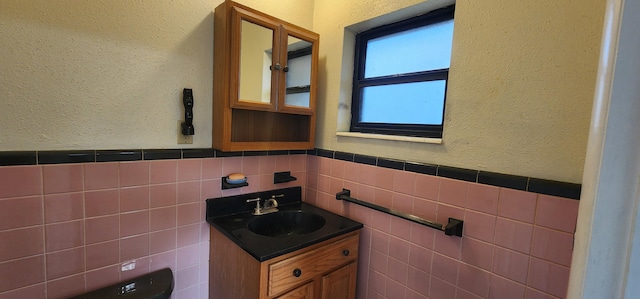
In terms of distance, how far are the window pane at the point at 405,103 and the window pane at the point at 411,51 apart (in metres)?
0.09

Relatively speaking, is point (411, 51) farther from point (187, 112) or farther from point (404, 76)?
point (187, 112)

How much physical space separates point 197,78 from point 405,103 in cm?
111

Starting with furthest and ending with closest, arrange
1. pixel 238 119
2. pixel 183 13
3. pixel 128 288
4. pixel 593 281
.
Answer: pixel 238 119 → pixel 183 13 → pixel 128 288 → pixel 593 281

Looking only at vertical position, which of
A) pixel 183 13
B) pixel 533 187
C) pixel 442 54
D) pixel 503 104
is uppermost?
pixel 183 13

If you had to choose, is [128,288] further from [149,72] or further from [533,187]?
[533,187]

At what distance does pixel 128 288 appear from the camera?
1.18 metres

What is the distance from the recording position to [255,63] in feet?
4.66

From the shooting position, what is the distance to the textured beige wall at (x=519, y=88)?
0.92m

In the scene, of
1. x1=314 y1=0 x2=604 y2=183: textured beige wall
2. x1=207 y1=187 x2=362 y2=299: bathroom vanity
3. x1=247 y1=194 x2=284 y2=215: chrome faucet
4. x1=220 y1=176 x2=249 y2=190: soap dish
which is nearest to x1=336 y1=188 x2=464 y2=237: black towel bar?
x1=207 y1=187 x2=362 y2=299: bathroom vanity

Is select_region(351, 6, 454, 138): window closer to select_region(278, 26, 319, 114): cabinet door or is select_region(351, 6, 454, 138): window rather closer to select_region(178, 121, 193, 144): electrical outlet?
select_region(278, 26, 319, 114): cabinet door

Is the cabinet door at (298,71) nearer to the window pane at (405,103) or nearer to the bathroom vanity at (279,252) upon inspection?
the window pane at (405,103)

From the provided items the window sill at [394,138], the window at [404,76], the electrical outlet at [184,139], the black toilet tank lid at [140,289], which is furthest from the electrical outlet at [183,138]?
the window at [404,76]

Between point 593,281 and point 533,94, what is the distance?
0.92m

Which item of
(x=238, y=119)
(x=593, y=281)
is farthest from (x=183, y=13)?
(x=593, y=281)
